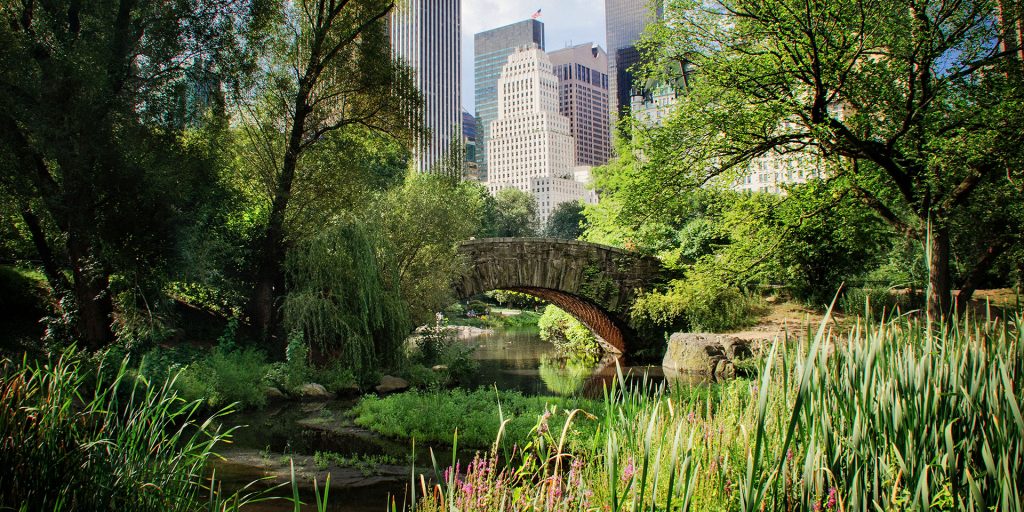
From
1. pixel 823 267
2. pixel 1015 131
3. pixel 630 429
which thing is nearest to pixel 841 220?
pixel 1015 131

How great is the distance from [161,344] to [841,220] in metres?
10.8

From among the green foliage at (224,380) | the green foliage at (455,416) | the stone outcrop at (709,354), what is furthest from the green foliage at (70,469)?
the stone outcrop at (709,354)

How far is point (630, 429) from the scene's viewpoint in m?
2.77

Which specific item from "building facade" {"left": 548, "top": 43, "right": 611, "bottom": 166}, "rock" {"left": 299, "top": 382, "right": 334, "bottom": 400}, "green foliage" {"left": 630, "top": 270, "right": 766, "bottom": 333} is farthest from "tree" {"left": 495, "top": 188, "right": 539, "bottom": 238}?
"building facade" {"left": 548, "top": 43, "right": 611, "bottom": 166}

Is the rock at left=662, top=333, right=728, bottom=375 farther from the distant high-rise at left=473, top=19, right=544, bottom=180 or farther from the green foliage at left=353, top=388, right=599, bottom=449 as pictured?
the distant high-rise at left=473, top=19, right=544, bottom=180

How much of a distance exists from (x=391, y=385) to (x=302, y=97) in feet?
20.1

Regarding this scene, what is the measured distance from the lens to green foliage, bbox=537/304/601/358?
1872 cm

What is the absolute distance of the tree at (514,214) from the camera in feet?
167

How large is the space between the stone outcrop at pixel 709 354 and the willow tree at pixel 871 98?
14.9ft

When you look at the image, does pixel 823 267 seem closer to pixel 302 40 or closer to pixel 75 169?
pixel 302 40

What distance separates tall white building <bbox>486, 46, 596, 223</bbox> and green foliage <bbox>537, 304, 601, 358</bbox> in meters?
90.3

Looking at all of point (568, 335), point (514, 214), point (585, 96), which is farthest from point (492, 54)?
point (568, 335)

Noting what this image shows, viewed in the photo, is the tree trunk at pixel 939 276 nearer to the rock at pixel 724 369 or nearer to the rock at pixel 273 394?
the rock at pixel 724 369

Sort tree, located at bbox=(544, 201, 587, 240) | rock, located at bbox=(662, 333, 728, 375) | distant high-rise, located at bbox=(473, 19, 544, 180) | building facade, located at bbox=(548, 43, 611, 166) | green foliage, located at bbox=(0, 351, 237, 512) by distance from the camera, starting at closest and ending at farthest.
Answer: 1. green foliage, located at bbox=(0, 351, 237, 512)
2. rock, located at bbox=(662, 333, 728, 375)
3. tree, located at bbox=(544, 201, 587, 240)
4. building facade, located at bbox=(548, 43, 611, 166)
5. distant high-rise, located at bbox=(473, 19, 544, 180)
